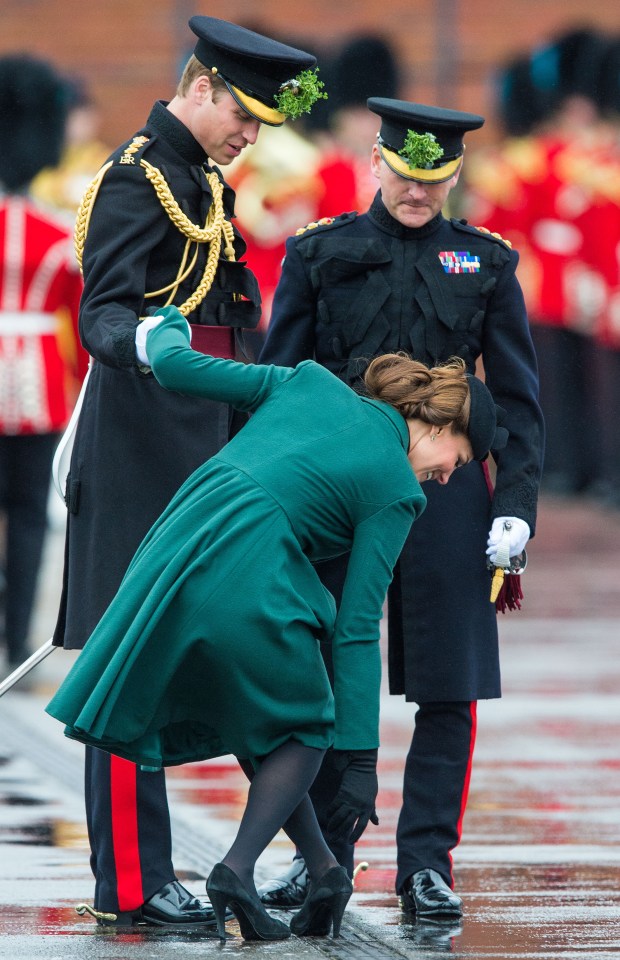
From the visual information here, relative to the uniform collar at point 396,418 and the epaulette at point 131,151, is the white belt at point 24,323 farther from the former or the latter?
the uniform collar at point 396,418

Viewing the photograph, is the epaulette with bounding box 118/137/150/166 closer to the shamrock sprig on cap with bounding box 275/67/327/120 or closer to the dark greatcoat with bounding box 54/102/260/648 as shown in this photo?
the dark greatcoat with bounding box 54/102/260/648

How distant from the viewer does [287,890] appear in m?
4.85

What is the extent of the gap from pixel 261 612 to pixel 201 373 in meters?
0.45

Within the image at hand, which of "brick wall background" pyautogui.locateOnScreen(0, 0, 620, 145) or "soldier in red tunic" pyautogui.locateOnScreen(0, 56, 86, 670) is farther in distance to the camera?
"brick wall background" pyautogui.locateOnScreen(0, 0, 620, 145)

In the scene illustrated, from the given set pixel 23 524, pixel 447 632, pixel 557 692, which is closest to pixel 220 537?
pixel 447 632

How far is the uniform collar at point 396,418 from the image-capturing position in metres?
4.38

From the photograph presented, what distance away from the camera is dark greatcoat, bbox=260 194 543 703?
16.0 feet

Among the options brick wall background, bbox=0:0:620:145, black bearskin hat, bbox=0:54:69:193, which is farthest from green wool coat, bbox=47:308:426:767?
brick wall background, bbox=0:0:620:145

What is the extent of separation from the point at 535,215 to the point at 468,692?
1025cm

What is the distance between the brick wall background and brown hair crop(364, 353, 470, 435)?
1694 centimetres

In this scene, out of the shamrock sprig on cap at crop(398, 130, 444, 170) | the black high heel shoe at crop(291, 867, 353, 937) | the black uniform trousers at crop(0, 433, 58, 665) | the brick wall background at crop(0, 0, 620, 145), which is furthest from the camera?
the brick wall background at crop(0, 0, 620, 145)

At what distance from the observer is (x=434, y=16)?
21422 mm

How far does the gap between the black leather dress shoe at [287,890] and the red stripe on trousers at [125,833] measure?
321mm

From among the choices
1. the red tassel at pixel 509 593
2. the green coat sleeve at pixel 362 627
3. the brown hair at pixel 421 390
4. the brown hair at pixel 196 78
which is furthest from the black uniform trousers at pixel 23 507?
the green coat sleeve at pixel 362 627
